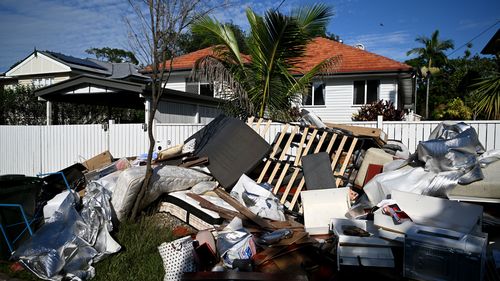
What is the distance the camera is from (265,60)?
7.95 meters

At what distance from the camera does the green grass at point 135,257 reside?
3.65 metres

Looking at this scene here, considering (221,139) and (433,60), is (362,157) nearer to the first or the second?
(221,139)

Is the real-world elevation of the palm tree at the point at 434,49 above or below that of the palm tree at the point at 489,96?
above

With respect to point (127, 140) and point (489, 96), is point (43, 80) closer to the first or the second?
point (127, 140)

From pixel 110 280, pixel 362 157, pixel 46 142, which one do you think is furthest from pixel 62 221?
pixel 46 142

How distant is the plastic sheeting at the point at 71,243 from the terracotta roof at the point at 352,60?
1003 cm

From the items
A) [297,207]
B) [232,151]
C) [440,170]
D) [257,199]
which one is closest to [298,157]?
[297,207]

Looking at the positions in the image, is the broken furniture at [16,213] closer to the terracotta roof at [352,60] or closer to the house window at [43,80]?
the terracotta roof at [352,60]

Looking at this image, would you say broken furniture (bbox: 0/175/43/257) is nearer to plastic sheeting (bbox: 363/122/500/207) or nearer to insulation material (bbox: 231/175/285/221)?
insulation material (bbox: 231/175/285/221)

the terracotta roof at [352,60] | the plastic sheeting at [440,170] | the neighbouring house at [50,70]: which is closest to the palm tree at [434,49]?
the terracotta roof at [352,60]

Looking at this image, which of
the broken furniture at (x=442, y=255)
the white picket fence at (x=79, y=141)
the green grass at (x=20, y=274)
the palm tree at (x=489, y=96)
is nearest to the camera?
the broken furniture at (x=442, y=255)

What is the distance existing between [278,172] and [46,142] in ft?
22.6

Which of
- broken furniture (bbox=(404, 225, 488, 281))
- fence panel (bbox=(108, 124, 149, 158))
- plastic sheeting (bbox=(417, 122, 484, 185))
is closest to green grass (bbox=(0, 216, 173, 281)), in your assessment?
broken furniture (bbox=(404, 225, 488, 281))

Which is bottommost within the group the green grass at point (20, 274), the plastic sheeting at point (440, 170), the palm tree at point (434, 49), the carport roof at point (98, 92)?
the green grass at point (20, 274)
